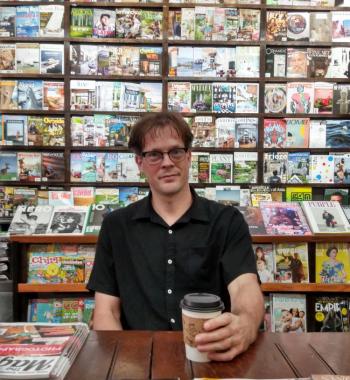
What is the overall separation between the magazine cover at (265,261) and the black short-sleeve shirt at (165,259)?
772mm

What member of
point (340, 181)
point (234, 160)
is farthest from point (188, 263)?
point (340, 181)

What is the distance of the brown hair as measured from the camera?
151cm

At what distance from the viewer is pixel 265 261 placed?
2.26m

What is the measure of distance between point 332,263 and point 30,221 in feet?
5.17

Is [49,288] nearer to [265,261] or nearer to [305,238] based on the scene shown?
[265,261]

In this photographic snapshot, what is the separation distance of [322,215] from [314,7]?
2421mm

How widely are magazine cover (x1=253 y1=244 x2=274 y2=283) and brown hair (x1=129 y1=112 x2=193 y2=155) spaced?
0.94m

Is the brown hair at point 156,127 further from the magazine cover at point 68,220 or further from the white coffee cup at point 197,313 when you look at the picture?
the magazine cover at point 68,220

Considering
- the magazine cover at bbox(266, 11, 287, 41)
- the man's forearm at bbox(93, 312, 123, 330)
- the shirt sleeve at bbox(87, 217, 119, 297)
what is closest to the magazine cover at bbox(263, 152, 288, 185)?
the magazine cover at bbox(266, 11, 287, 41)

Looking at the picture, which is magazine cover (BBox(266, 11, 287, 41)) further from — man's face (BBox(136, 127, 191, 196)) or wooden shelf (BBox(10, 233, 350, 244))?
man's face (BBox(136, 127, 191, 196))

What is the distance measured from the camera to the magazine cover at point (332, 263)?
88.0 inches

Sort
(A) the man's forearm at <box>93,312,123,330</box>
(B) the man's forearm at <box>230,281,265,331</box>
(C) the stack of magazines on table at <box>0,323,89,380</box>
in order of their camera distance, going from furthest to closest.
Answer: (A) the man's forearm at <box>93,312,123,330</box>, (B) the man's forearm at <box>230,281,265,331</box>, (C) the stack of magazines on table at <box>0,323,89,380</box>

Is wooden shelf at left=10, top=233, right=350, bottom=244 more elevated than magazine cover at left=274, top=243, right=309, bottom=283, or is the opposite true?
wooden shelf at left=10, top=233, right=350, bottom=244

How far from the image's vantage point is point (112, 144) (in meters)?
3.97
